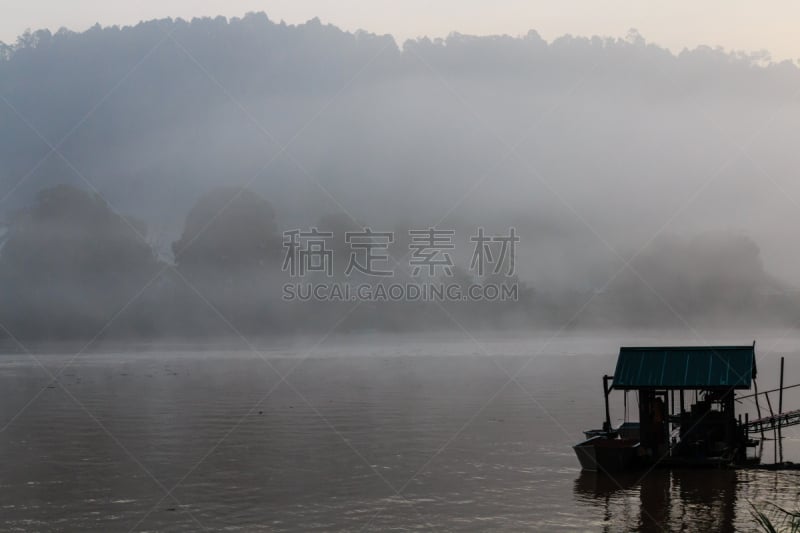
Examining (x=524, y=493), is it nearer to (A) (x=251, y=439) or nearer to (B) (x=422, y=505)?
(B) (x=422, y=505)

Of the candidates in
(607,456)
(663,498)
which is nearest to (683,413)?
(607,456)

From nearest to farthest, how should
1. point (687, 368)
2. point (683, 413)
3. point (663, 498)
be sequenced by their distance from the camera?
point (663, 498)
point (687, 368)
point (683, 413)

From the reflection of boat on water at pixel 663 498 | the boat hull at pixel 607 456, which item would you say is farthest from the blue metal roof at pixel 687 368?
the reflection of boat on water at pixel 663 498

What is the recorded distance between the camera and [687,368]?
4538 centimetres

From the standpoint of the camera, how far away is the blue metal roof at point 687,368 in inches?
1753

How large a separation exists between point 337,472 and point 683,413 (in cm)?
1880

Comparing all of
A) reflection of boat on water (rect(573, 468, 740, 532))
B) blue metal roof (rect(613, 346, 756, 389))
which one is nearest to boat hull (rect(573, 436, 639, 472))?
reflection of boat on water (rect(573, 468, 740, 532))

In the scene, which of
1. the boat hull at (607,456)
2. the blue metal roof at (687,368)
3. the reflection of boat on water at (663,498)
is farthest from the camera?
the boat hull at (607,456)

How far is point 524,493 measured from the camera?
138 ft

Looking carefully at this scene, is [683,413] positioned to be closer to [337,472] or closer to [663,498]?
[663,498]

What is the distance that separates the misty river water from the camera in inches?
1463

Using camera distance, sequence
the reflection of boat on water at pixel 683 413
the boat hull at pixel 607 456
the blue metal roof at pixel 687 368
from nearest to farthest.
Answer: the blue metal roof at pixel 687 368
the reflection of boat on water at pixel 683 413
the boat hull at pixel 607 456

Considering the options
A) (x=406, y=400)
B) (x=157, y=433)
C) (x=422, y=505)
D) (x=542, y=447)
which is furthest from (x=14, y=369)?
(x=422, y=505)

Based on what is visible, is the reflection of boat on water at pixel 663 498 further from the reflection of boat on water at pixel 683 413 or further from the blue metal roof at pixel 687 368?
the blue metal roof at pixel 687 368
